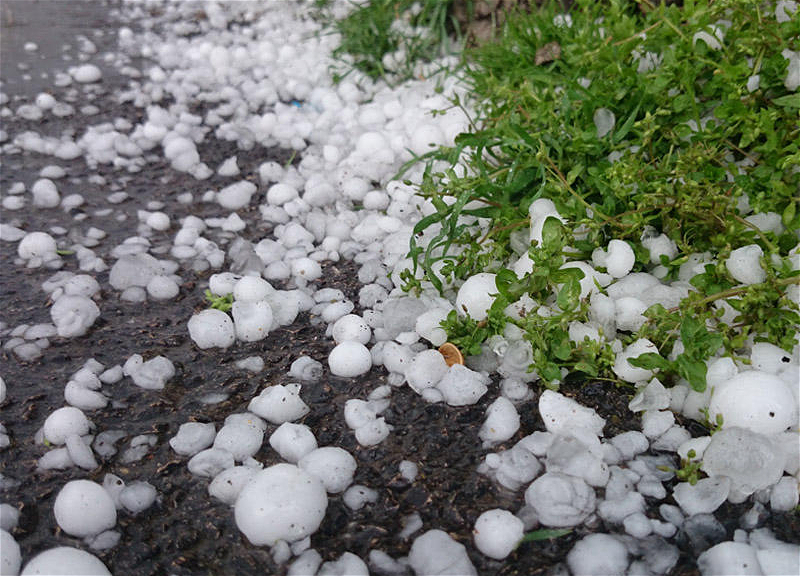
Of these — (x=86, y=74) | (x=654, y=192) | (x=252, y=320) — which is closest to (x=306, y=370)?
(x=252, y=320)

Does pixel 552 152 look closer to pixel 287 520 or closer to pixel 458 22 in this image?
pixel 287 520

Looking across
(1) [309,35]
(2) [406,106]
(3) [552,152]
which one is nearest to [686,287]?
(3) [552,152]

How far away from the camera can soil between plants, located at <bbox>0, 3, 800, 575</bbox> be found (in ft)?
3.74

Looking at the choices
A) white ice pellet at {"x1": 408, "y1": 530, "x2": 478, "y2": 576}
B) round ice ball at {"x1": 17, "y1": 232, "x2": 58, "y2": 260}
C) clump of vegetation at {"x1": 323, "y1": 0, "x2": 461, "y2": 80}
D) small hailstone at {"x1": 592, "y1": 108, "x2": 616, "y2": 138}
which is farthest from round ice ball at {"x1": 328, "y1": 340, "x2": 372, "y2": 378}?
clump of vegetation at {"x1": 323, "y1": 0, "x2": 461, "y2": 80}

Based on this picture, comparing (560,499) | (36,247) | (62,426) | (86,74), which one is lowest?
(86,74)

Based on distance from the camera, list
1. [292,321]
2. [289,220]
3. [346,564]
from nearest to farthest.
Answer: [346,564]
[292,321]
[289,220]

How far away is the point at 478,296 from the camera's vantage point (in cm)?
150

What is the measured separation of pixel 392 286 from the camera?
173 cm

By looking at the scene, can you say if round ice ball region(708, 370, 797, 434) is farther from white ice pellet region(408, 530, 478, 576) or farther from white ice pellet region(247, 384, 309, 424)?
white ice pellet region(247, 384, 309, 424)

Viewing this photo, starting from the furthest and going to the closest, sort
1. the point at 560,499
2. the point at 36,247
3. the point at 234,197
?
the point at 234,197, the point at 36,247, the point at 560,499

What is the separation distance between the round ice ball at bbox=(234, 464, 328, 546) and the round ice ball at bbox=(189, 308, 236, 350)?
49 centimetres

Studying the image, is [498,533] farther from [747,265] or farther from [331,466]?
[747,265]

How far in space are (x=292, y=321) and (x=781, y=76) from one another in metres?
1.20

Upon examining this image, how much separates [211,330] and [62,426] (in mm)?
366
